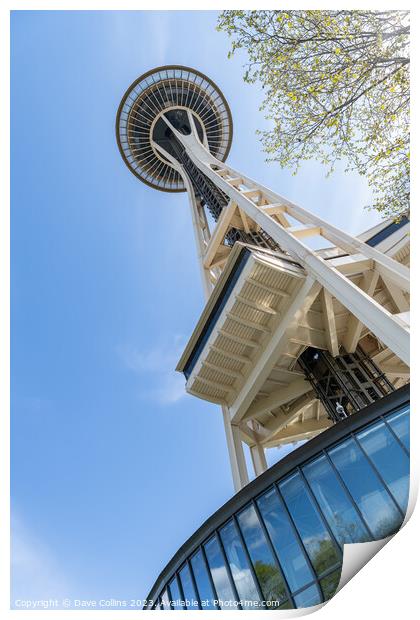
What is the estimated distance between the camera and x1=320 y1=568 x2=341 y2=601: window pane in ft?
25.8

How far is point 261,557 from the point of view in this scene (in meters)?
9.93

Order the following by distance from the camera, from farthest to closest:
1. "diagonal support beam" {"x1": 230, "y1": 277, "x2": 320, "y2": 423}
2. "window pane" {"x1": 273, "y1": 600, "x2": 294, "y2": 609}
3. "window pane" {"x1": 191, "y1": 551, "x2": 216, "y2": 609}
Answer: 1. "diagonal support beam" {"x1": 230, "y1": 277, "x2": 320, "y2": 423}
2. "window pane" {"x1": 191, "y1": 551, "x2": 216, "y2": 609}
3. "window pane" {"x1": 273, "y1": 600, "x2": 294, "y2": 609}

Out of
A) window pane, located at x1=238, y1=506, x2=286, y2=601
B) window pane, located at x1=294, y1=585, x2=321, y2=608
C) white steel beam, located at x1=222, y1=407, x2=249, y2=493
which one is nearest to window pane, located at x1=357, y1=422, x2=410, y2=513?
window pane, located at x1=294, y1=585, x2=321, y2=608

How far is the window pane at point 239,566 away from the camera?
9.76 metres

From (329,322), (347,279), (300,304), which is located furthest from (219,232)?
(347,279)

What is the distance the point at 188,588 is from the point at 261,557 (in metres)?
3.28

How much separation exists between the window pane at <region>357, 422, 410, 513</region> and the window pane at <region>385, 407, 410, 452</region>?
12cm

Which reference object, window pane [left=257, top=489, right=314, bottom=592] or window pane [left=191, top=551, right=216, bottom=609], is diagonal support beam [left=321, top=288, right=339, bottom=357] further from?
window pane [left=191, top=551, right=216, bottom=609]

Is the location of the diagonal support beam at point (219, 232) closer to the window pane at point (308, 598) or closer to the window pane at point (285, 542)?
the window pane at point (285, 542)

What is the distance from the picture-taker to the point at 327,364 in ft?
54.4

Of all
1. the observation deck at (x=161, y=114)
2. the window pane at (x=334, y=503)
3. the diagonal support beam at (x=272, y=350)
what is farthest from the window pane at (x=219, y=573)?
the observation deck at (x=161, y=114)

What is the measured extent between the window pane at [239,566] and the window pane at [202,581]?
96cm
